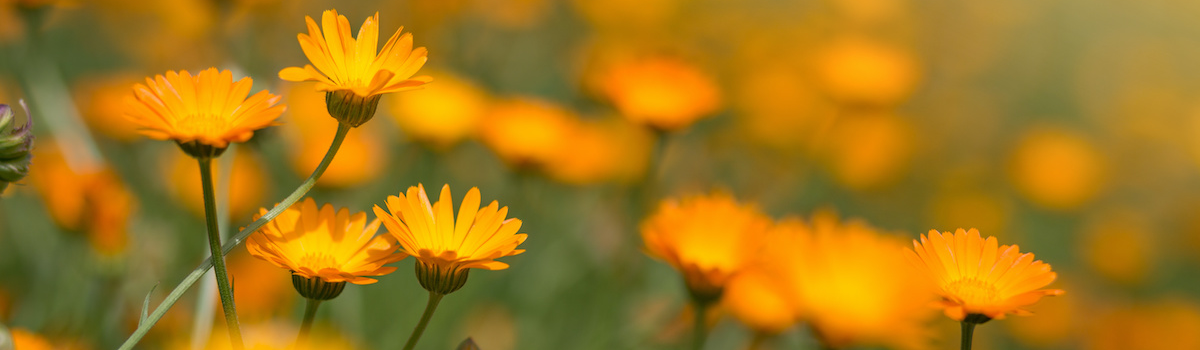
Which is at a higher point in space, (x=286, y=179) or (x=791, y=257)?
(x=791, y=257)

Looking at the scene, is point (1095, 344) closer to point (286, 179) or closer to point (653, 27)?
point (653, 27)

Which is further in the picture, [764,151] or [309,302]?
[764,151]

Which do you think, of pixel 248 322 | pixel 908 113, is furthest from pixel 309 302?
pixel 908 113

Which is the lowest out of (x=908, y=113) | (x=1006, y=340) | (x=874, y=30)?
(x=1006, y=340)

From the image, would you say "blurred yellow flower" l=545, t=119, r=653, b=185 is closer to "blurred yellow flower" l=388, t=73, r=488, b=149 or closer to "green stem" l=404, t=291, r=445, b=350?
"blurred yellow flower" l=388, t=73, r=488, b=149

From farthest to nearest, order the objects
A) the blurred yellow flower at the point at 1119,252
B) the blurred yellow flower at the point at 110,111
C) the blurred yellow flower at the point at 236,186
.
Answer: the blurred yellow flower at the point at 1119,252 < the blurred yellow flower at the point at 110,111 < the blurred yellow flower at the point at 236,186

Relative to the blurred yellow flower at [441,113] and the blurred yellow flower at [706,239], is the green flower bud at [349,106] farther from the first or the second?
the blurred yellow flower at [441,113]

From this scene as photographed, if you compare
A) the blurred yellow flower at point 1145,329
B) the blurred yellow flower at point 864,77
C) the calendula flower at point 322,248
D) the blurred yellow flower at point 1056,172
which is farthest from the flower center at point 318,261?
the blurred yellow flower at point 1056,172

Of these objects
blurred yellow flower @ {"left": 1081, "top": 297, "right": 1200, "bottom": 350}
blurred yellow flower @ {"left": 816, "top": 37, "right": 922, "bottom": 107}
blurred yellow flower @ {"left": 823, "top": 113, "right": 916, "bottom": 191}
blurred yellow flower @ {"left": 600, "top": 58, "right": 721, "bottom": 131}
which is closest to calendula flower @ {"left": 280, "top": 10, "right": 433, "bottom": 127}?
blurred yellow flower @ {"left": 600, "top": 58, "right": 721, "bottom": 131}
